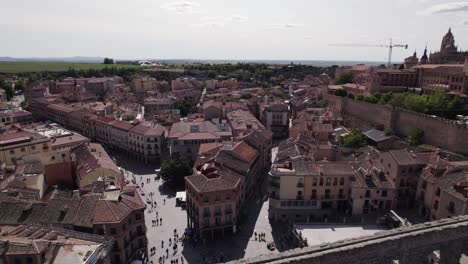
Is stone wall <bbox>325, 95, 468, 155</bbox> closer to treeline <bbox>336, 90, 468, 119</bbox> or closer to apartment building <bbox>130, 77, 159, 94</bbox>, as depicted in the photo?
treeline <bbox>336, 90, 468, 119</bbox>

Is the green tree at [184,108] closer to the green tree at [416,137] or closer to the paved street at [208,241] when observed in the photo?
the paved street at [208,241]

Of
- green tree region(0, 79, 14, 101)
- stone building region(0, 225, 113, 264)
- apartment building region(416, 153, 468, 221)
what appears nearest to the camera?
stone building region(0, 225, 113, 264)

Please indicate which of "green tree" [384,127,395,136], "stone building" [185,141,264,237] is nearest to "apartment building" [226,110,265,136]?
"stone building" [185,141,264,237]

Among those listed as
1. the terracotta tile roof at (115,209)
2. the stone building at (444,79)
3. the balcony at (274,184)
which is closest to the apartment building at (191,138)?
the balcony at (274,184)

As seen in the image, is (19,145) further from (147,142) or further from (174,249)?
A: (174,249)

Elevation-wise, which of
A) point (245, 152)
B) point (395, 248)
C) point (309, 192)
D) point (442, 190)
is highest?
point (395, 248)

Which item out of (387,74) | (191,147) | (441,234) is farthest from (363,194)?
(387,74)

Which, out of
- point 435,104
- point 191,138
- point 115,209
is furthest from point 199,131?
point 435,104
